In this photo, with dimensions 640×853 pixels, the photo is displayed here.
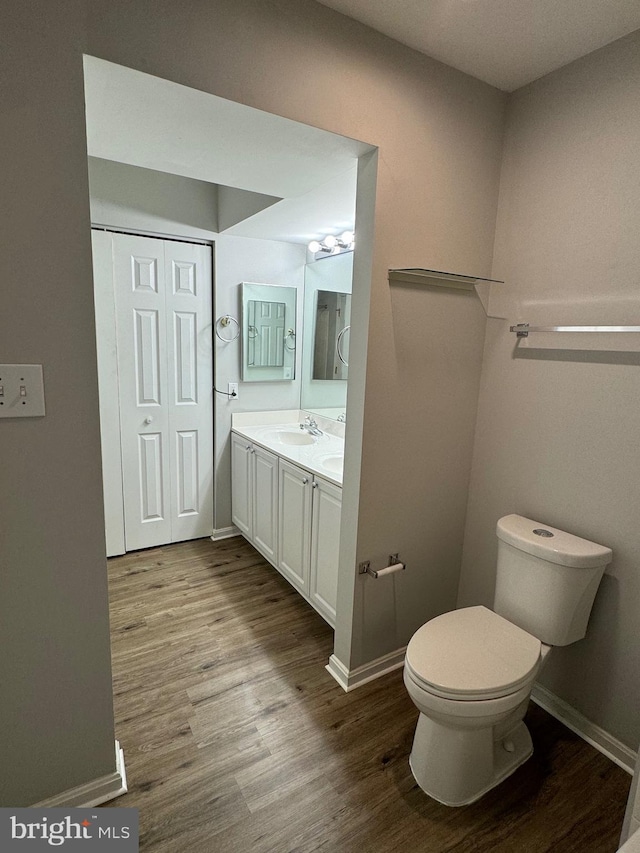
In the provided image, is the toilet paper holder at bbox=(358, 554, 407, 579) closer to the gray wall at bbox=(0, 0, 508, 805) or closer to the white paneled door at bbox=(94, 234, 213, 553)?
the gray wall at bbox=(0, 0, 508, 805)

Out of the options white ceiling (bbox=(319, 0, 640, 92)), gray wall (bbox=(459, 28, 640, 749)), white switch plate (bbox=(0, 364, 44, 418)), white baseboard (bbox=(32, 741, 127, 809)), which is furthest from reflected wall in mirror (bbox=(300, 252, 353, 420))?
white baseboard (bbox=(32, 741, 127, 809))

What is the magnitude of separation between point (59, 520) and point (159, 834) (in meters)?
0.99

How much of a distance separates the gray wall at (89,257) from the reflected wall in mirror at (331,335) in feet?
3.72

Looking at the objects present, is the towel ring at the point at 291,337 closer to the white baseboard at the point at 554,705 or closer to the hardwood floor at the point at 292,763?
the hardwood floor at the point at 292,763

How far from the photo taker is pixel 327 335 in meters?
3.11

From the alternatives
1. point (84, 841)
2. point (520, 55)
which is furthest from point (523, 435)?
point (84, 841)

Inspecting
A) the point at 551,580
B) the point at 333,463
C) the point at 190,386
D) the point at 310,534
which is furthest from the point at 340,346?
the point at 551,580

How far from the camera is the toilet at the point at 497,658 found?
138 centimetres

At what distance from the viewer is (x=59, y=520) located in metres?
1.24

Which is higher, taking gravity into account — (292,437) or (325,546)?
(292,437)

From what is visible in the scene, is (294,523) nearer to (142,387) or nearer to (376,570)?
(376,570)

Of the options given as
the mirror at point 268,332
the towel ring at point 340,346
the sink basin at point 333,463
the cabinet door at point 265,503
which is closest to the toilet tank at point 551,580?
the sink basin at point 333,463

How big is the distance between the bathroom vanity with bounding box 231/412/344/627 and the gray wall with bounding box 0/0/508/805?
0.32 m

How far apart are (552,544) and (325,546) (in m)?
Answer: 1.01
